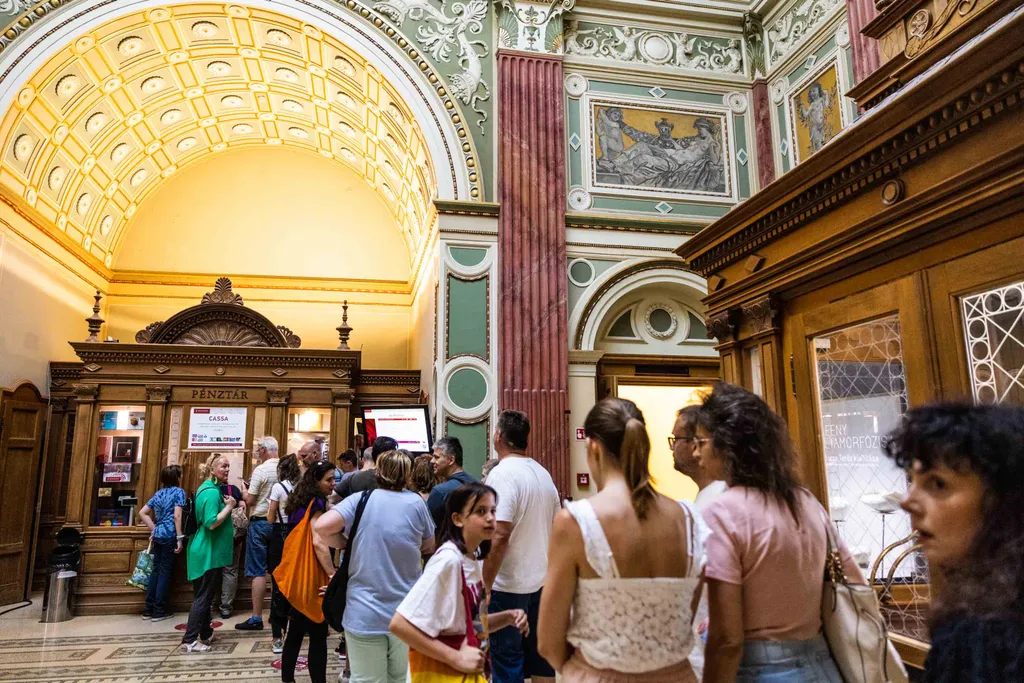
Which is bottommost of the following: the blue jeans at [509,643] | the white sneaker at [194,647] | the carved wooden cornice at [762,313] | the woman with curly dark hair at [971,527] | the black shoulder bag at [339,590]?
the white sneaker at [194,647]

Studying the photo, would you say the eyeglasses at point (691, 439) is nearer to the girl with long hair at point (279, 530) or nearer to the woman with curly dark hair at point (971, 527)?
the woman with curly dark hair at point (971, 527)

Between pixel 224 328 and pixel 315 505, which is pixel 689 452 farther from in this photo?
pixel 224 328

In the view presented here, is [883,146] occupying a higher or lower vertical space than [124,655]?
higher

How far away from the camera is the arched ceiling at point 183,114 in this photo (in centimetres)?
960

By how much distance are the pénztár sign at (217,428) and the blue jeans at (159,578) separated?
189 cm

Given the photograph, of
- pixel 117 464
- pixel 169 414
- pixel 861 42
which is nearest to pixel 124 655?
pixel 117 464

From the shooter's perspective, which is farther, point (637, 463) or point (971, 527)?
point (637, 463)

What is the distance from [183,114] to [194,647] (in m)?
9.43

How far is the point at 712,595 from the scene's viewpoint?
6.01 ft

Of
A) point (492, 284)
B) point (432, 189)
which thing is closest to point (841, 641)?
point (492, 284)

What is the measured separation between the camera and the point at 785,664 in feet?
5.90

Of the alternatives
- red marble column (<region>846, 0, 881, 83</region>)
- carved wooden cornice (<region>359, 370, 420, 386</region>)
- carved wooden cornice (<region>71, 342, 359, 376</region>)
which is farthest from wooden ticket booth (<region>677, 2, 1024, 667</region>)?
carved wooden cornice (<region>359, 370, 420, 386</region>)

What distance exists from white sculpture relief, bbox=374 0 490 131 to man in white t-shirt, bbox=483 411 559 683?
23.1 ft

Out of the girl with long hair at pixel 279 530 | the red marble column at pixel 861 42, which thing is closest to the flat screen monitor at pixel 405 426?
the girl with long hair at pixel 279 530
